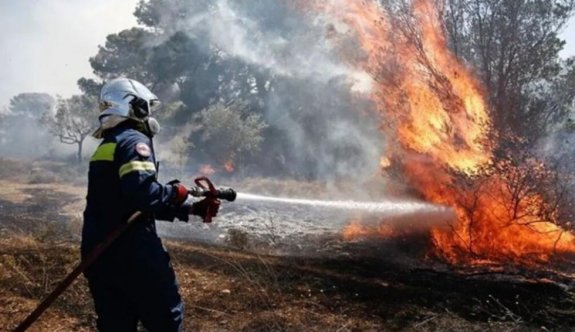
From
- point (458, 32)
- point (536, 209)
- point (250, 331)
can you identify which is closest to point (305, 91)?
point (458, 32)

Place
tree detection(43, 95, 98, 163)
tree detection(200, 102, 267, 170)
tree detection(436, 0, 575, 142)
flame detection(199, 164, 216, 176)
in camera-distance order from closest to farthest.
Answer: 1. tree detection(436, 0, 575, 142)
2. tree detection(200, 102, 267, 170)
3. flame detection(199, 164, 216, 176)
4. tree detection(43, 95, 98, 163)

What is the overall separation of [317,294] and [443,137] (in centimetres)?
618

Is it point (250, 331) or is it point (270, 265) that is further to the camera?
point (270, 265)

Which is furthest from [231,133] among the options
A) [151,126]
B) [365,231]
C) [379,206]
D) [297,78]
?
[151,126]

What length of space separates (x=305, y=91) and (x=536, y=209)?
2193 centimetres

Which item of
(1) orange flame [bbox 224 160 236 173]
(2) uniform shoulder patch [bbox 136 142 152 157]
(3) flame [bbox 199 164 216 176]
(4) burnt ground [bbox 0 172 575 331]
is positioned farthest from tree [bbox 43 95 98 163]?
(2) uniform shoulder patch [bbox 136 142 152 157]

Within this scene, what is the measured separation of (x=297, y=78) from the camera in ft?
99.3

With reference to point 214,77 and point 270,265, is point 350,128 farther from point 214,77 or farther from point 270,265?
point 270,265

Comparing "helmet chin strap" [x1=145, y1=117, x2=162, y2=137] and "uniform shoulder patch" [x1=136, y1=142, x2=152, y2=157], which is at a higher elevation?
"helmet chin strap" [x1=145, y1=117, x2=162, y2=137]

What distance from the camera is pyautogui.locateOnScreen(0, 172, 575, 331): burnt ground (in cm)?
500

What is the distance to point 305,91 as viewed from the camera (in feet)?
99.2

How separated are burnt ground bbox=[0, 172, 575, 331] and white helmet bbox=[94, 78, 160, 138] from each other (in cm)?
241

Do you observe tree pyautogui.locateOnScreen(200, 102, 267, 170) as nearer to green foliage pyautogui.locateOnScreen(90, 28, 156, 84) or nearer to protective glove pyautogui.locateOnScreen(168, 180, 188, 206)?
green foliage pyautogui.locateOnScreen(90, 28, 156, 84)

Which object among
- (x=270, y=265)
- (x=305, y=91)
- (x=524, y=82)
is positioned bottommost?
(x=270, y=265)
